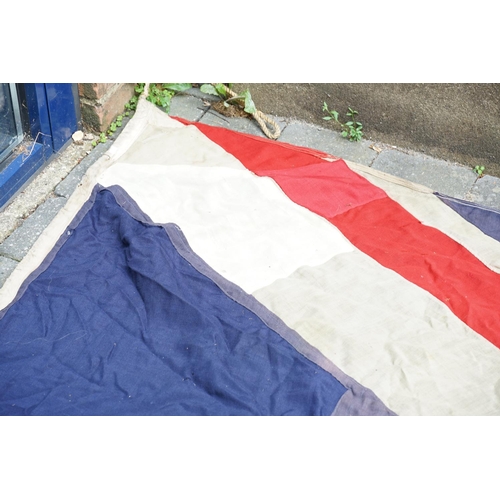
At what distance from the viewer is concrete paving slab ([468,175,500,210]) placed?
8.98ft

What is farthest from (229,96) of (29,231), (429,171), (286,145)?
(29,231)

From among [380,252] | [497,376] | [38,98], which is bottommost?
[497,376]

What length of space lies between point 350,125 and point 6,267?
1.66m

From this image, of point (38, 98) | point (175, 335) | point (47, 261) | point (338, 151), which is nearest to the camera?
point (175, 335)

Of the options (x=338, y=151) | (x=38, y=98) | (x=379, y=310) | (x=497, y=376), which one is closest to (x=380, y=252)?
(x=379, y=310)

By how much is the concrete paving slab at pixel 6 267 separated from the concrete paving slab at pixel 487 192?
1894 mm

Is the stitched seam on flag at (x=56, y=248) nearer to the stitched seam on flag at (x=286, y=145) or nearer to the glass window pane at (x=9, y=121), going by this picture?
the glass window pane at (x=9, y=121)

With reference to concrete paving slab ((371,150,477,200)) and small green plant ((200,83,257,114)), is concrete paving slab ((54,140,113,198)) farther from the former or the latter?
concrete paving slab ((371,150,477,200))

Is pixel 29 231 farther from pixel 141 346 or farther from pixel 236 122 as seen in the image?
pixel 236 122

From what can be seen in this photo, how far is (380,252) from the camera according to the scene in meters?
2.33

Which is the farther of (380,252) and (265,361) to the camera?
(380,252)

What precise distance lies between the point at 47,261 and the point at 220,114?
1.27 m

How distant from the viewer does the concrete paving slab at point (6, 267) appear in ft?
7.58

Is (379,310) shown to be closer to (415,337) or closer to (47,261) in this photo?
(415,337)
